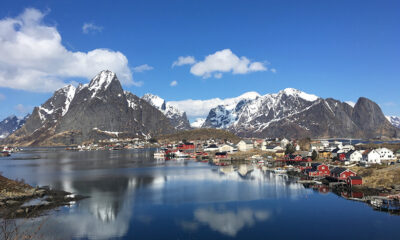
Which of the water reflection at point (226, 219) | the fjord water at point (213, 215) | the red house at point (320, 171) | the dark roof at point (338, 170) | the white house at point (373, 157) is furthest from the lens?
the white house at point (373, 157)

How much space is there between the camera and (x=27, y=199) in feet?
116

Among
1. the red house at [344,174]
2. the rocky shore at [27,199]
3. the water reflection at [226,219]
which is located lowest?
the water reflection at [226,219]

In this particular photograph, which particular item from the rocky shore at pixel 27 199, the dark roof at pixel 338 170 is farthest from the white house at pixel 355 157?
the rocky shore at pixel 27 199

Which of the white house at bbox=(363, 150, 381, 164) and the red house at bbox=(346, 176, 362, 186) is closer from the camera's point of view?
the red house at bbox=(346, 176, 362, 186)

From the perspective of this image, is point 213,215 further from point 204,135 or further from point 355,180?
point 204,135

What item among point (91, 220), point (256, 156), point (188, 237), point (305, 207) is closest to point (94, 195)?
point (91, 220)

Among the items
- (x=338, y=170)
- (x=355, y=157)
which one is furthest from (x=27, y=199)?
(x=355, y=157)

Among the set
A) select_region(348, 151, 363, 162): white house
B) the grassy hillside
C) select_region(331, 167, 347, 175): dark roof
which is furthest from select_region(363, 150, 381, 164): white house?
the grassy hillside

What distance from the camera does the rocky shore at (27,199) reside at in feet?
97.2

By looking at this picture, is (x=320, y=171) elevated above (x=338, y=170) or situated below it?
below

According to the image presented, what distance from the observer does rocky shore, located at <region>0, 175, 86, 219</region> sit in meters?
29.6

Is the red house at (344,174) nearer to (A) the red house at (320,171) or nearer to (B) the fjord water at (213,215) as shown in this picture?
(A) the red house at (320,171)

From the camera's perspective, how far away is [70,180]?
50969mm

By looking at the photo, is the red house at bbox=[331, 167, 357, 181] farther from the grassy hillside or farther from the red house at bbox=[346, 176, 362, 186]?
the grassy hillside
